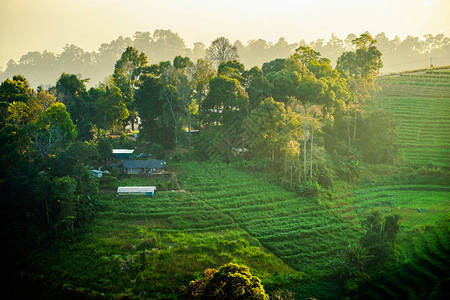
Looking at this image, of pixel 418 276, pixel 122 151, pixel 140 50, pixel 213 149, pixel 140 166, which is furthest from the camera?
pixel 140 50

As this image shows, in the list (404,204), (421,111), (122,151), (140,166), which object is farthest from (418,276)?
(421,111)

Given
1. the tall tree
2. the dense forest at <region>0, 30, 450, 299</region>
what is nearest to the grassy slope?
the dense forest at <region>0, 30, 450, 299</region>

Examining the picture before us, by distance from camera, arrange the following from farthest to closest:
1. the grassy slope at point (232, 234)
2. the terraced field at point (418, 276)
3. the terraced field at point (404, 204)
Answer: the terraced field at point (404, 204), the grassy slope at point (232, 234), the terraced field at point (418, 276)

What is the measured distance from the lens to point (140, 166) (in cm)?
3170

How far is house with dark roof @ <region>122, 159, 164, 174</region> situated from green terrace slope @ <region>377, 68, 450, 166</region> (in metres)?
24.8

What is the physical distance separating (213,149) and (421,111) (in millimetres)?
26573

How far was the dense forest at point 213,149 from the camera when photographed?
→ 1998 centimetres

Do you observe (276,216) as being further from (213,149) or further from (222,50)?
(222,50)

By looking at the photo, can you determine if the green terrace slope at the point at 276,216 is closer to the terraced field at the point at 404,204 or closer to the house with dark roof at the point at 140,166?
the terraced field at the point at 404,204

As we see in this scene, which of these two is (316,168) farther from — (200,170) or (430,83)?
(430,83)

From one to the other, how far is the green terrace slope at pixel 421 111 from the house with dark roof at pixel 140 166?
24843 millimetres

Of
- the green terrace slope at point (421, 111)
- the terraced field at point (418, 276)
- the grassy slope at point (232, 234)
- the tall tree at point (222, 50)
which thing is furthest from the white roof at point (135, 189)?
the tall tree at point (222, 50)

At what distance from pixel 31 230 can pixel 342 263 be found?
1893 cm

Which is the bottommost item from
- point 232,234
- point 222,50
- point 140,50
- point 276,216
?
point 232,234
